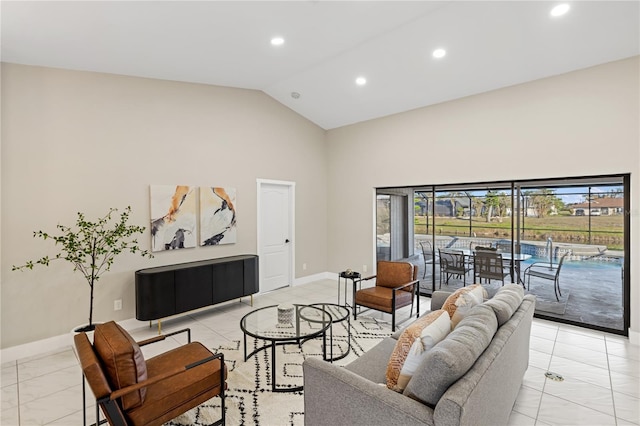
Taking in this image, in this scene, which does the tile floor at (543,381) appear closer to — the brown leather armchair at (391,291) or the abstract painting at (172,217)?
the abstract painting at (172,217)

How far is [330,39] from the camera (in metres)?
3.82

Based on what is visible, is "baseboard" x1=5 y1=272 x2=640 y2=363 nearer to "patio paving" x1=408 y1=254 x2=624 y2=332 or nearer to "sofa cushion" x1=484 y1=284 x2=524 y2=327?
"patio paving" x1=408 y1=254 x2=624 y2=332

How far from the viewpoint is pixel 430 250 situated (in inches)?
218

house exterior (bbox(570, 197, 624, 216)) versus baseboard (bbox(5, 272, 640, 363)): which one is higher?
house exterior (bbox(570, 197, 624, 216))

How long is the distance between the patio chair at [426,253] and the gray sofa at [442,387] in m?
3.36

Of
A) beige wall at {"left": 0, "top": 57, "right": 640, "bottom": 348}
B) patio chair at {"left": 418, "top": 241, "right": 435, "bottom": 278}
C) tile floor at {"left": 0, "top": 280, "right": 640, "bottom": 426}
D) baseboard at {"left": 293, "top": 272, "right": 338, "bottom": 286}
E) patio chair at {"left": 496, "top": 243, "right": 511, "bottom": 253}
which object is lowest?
tile floor at {"left": 0, "top": 280, "right": 640, "bottom": 426}

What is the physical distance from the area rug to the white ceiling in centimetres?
348

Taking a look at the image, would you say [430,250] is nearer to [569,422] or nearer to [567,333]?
[567,333]

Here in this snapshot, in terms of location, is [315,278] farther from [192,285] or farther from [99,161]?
[99,161]

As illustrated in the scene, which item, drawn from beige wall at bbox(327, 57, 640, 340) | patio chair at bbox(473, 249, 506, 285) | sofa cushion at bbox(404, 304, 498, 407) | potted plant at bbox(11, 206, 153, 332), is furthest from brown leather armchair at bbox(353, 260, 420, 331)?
potted plant at bbox(11, 206, 153, 332)

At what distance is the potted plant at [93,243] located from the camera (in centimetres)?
347

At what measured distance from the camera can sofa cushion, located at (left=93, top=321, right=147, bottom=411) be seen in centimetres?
176

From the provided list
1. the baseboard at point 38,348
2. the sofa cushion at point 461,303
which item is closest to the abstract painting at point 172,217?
the baseboard at point 38,348

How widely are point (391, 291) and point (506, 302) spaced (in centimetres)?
204
